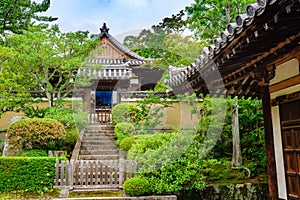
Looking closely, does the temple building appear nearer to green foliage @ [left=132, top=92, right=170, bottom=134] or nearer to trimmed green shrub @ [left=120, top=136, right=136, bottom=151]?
green foliage @ [left=132, top=92, right=170, bottom=134]

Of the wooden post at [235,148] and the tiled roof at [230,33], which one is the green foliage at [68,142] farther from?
the tiled roof at [230,33]

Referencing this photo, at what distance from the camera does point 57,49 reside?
38.4 ft

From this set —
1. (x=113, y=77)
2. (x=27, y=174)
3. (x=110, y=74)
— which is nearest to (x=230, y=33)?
(x=27, y=174)

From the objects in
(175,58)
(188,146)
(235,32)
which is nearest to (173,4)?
(175,58)

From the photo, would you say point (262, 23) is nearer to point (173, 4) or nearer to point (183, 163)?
point (183, 163)

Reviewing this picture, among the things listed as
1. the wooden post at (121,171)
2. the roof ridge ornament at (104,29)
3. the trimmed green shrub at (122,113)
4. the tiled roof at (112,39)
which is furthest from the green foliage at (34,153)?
the roof ridge ornament at (104,29)

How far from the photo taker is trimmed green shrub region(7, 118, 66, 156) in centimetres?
973

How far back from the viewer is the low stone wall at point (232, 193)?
21.6ft

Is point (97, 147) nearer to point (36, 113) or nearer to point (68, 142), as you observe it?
point (68, 142)

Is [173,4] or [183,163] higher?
[173,4]

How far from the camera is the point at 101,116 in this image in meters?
15.1

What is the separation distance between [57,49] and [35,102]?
3.75 meters

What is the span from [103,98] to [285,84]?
13.4 metres

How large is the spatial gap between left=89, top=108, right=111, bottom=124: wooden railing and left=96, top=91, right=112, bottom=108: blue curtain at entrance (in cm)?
82
